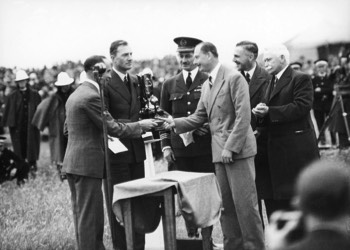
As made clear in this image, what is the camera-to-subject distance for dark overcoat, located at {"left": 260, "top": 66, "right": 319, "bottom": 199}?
20.1ft

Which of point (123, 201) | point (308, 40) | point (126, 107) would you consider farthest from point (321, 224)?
point (308, 40)

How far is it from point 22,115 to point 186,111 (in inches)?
315

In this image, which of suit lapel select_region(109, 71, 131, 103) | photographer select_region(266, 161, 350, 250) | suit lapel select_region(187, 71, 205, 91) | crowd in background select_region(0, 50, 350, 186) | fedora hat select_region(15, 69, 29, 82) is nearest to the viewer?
photographer select_region(266, 161, 350, 250)

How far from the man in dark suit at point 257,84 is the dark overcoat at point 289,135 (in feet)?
0.58

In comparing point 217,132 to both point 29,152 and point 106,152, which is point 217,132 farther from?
point 29,152

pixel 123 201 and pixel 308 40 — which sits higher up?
pixel 308 40

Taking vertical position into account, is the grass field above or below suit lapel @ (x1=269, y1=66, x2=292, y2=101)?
below

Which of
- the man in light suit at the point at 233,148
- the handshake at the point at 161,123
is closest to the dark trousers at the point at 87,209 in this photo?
the handshake at the point at 161,123

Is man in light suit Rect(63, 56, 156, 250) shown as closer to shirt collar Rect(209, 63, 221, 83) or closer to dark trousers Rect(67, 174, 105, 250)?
dark trousers Rect(67, 174, 105, 250)

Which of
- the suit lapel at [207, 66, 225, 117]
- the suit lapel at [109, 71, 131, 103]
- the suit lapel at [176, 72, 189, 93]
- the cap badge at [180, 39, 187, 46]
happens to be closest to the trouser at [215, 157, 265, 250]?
the suit lapel at [207, 66, 225, 117]

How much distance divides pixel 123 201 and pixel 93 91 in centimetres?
140

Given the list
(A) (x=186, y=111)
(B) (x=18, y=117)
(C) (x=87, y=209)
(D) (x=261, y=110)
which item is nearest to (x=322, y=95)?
(B) (x=18, y=117)

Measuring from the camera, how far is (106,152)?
5461 mm

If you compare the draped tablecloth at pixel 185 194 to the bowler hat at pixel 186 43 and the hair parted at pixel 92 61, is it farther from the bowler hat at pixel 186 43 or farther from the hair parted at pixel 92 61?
the bowler hat at pixel 186 43
